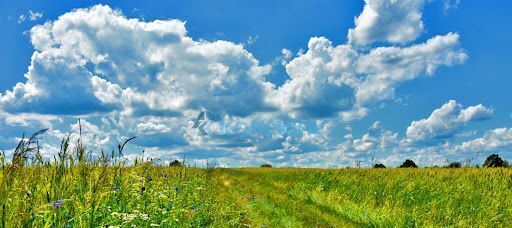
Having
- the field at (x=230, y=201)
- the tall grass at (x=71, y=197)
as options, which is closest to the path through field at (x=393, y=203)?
the field at (x=230, y=201)

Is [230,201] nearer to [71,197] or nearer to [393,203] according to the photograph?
[393,203]

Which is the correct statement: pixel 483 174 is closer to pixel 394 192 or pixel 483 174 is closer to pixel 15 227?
pixel 394 192

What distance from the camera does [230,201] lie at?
602 inches

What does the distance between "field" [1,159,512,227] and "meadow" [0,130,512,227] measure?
0.06ft

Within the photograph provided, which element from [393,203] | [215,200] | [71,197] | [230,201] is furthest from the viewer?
[393,203]

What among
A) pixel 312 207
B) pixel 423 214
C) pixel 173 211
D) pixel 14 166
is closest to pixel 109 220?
pixel 173 211

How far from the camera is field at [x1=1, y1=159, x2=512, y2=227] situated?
586 centimetres

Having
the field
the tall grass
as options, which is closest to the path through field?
the field

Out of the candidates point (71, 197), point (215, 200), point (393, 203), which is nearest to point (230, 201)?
point (215, 200)

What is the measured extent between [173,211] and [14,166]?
4.14 m

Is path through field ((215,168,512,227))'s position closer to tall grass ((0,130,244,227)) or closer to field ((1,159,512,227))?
field ((1,159,512,227))

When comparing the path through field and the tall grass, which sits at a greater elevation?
the tall grass

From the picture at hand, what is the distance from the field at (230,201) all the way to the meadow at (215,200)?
0.06 ft

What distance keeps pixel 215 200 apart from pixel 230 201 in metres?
2.15
